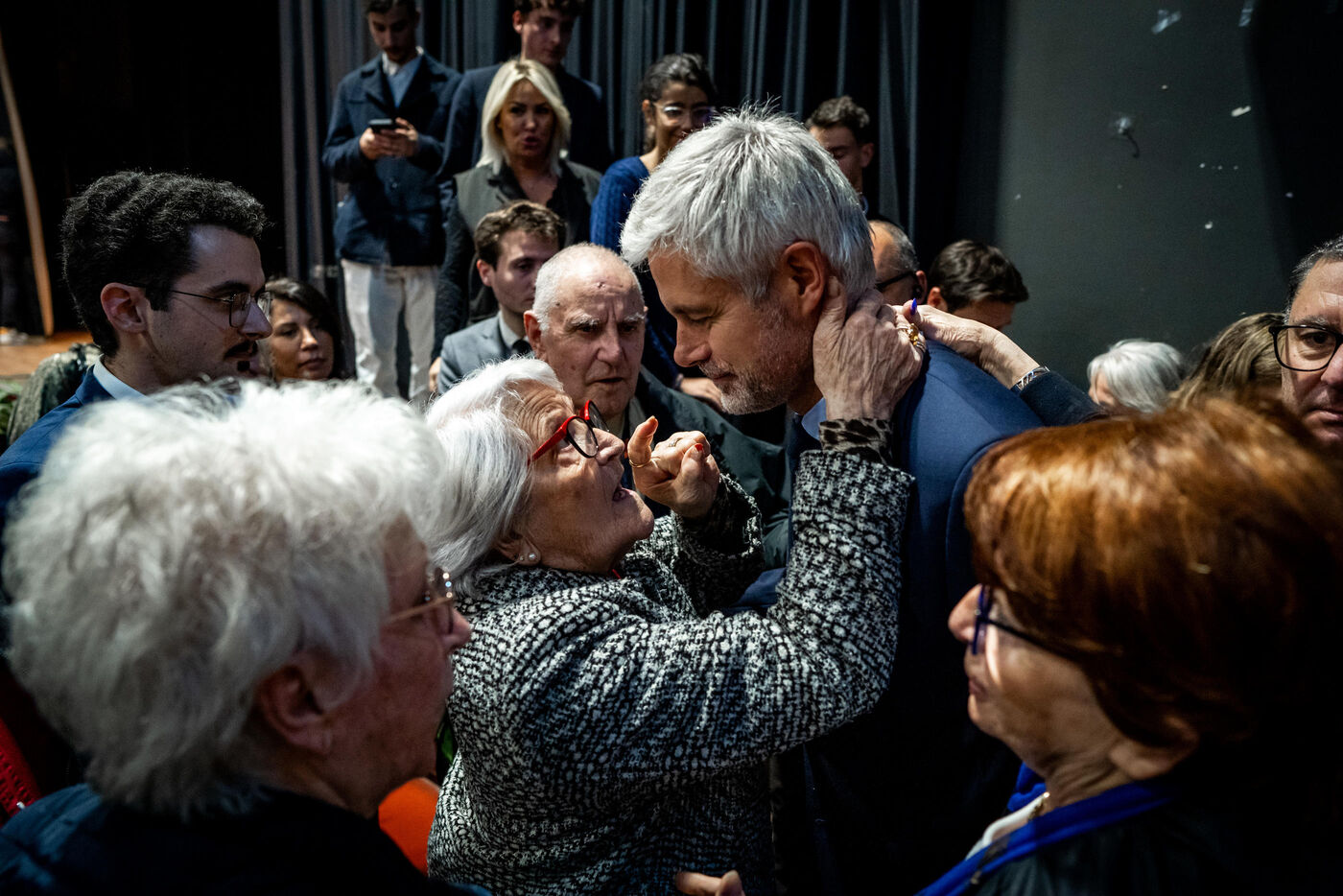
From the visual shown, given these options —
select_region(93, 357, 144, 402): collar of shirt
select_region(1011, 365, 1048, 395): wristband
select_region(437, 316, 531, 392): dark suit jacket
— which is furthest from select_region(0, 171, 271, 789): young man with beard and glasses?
select_region(1011, 365, 1048, 395): wristband

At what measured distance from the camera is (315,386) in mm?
1039

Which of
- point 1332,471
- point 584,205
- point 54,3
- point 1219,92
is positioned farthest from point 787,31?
Answer: point 54,3

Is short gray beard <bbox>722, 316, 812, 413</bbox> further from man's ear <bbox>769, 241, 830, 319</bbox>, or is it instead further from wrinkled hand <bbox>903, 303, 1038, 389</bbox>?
wrinkled hand <bbox>903, 303, 1038, 389</bbox>

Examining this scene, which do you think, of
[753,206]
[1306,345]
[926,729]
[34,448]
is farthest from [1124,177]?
[34,448]

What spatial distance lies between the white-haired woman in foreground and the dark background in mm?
3043

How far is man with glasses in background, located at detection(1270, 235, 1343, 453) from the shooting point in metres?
1.60

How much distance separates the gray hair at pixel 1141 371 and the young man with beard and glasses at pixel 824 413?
168 centimetres

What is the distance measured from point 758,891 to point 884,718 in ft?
1.08

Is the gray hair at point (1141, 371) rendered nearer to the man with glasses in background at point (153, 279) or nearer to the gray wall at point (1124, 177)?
the gray wall at point (1124, 177)

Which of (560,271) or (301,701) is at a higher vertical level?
(560,271)

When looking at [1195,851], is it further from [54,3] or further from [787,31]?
[54,3]

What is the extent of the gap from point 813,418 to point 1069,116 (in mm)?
2549

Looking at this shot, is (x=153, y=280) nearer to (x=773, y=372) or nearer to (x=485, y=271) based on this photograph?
(x=773, y=372)

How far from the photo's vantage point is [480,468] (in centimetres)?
140
